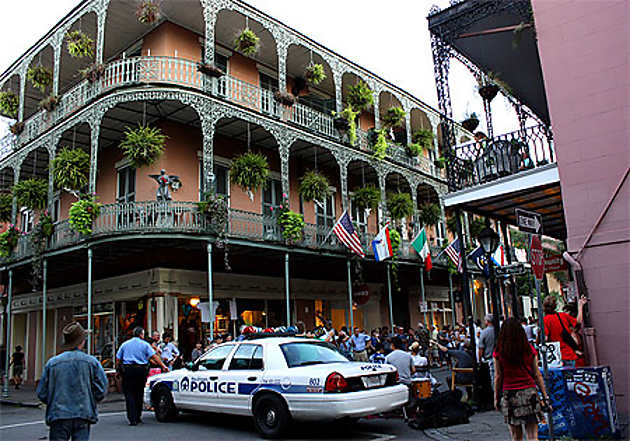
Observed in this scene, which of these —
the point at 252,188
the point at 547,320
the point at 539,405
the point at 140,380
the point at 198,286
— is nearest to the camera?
the point at 539,405

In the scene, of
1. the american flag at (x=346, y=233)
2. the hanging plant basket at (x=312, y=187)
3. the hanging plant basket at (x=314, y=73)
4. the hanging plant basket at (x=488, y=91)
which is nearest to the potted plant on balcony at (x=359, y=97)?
the hanging plant basket at (x=314, y=73)

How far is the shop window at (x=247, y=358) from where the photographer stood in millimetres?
8047

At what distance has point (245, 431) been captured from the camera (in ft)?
26.9

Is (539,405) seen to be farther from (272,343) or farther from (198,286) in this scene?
(198,286)

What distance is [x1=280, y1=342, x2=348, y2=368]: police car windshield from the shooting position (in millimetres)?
7816

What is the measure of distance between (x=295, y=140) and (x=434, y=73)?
7475mm

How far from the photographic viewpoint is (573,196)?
26.8ft

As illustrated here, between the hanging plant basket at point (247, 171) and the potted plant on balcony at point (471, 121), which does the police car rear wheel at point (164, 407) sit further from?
the potted plant on balcony at point (471, 121)

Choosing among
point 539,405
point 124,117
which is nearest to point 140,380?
point 539,405

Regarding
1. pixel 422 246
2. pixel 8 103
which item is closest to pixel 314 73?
pixel 422 246

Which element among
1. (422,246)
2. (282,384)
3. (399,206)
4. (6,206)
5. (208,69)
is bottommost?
(282,384)

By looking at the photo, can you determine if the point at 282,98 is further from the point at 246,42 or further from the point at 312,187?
the point at 312,187

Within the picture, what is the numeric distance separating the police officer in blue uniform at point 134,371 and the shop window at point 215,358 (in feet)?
2.80

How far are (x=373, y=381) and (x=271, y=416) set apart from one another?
159 cm
